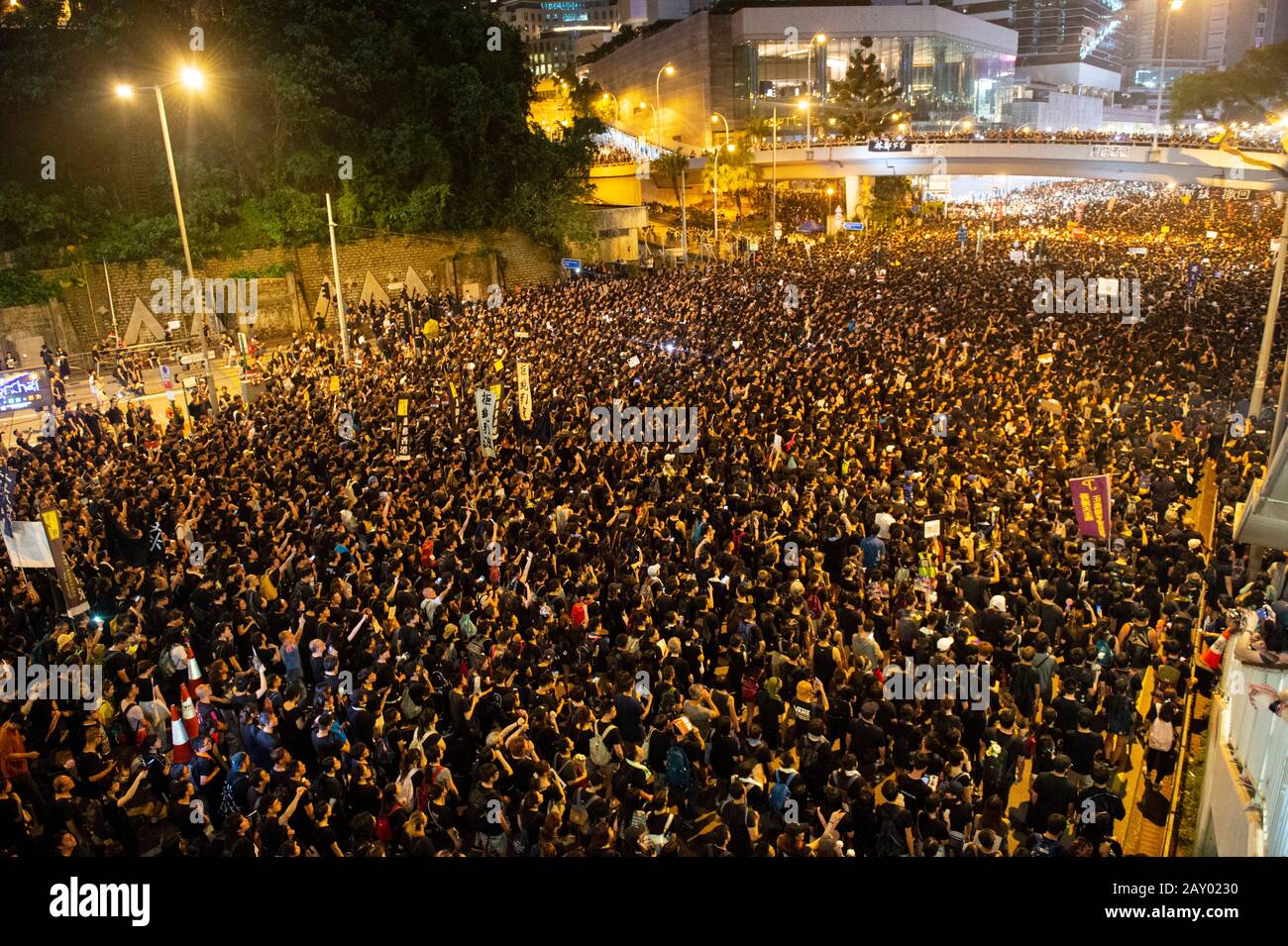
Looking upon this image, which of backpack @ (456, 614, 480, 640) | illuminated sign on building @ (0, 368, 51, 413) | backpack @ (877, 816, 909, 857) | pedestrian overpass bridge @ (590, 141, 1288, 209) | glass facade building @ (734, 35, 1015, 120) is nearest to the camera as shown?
backpack @ (877, 816, 909, 857)

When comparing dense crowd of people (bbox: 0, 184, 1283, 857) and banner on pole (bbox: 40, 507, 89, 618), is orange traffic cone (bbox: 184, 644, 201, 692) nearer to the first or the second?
dense crowd of people (bbox: 0, 184, 1283, 857)

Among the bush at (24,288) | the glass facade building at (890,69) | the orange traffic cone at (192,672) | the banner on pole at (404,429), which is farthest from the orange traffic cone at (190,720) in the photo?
the glass facade building at (890,69)

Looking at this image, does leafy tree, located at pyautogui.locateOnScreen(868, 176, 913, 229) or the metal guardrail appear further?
leafy tree, located at pyautogui.locateOnScreen(868, 176, 913, 229)

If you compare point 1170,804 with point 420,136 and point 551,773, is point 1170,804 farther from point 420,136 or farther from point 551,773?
point 420,136

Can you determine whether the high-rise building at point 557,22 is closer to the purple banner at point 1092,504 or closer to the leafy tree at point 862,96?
the leafy tree at point 862,96

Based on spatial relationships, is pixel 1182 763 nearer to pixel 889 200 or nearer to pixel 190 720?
pixel 190 720

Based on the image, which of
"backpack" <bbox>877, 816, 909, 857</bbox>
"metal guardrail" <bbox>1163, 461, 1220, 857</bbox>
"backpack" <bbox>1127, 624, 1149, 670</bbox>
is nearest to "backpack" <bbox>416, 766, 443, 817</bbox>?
"backpack" <bbox>877, 816, 909, 857</bbox>
